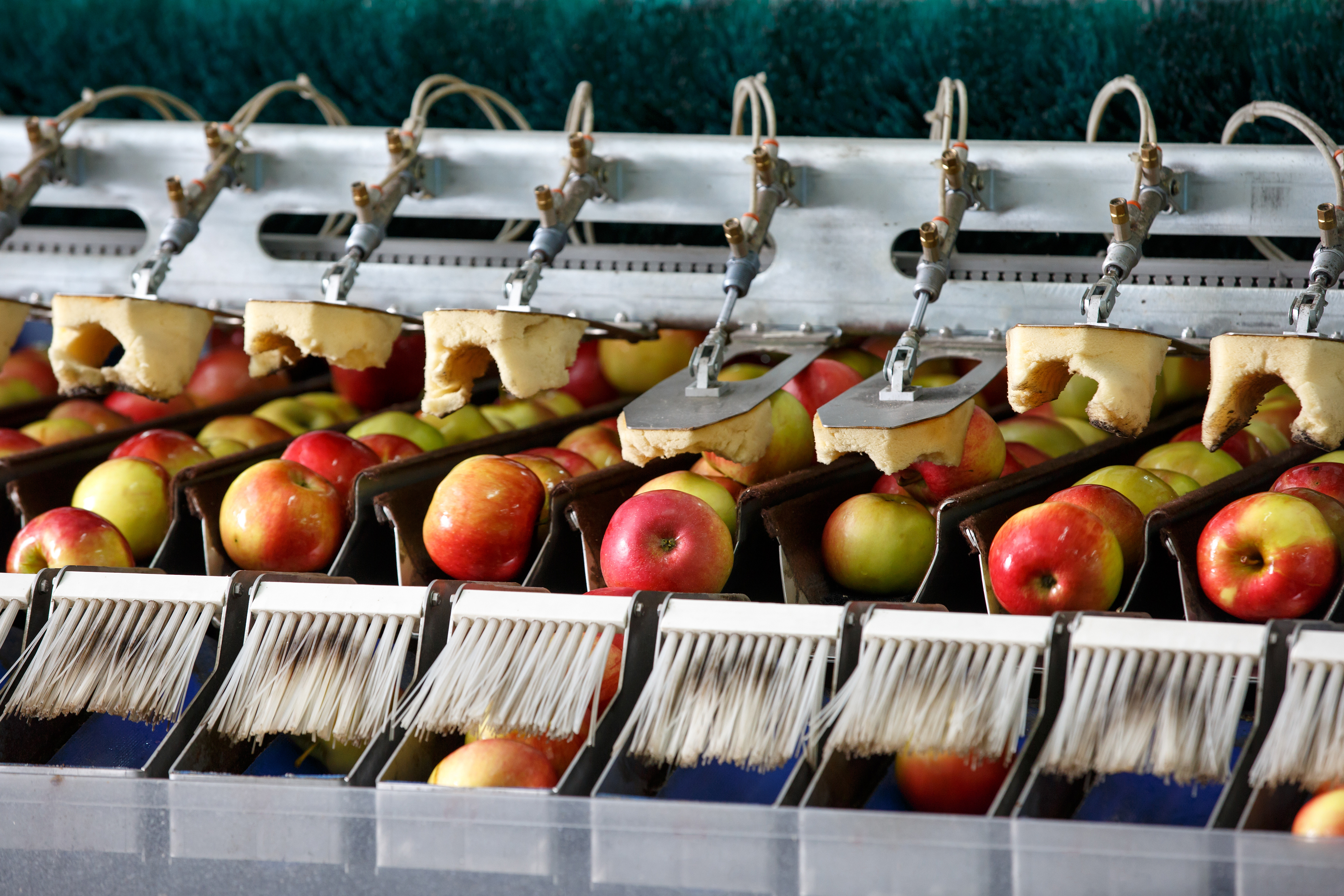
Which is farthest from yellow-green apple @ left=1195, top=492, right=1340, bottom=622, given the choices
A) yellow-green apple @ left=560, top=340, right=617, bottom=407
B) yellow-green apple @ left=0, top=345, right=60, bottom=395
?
yellow-green apple @ left=0, top=345, right=60, bottom=395

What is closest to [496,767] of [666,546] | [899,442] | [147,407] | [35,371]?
[666,546]

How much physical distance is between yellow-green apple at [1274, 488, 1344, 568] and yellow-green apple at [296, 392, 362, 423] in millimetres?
1288

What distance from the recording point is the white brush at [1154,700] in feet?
3.23

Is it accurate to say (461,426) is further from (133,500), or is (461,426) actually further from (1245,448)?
(1245,448)

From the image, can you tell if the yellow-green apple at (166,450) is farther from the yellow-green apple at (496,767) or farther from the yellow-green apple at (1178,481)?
the yellow-green apple at (1178,481)

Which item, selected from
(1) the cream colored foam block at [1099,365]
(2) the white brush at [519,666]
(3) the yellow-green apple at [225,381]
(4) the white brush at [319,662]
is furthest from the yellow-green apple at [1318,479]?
(3) the yellow-green apple at [225,381]

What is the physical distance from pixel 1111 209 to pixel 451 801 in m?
Result: 0.83

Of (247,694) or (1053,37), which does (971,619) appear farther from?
(1053,37)

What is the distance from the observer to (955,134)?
193 cm

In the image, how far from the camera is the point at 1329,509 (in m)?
1.23

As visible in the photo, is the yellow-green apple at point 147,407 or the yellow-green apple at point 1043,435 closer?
the yellow-green apple at point 1043,435

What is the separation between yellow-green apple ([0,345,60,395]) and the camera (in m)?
2.19

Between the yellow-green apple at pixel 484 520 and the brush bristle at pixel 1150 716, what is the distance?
66 centimetres

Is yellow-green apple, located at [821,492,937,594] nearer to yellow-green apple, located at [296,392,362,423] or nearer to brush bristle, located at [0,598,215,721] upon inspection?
brush bristle, located at [0,598,215,721]
